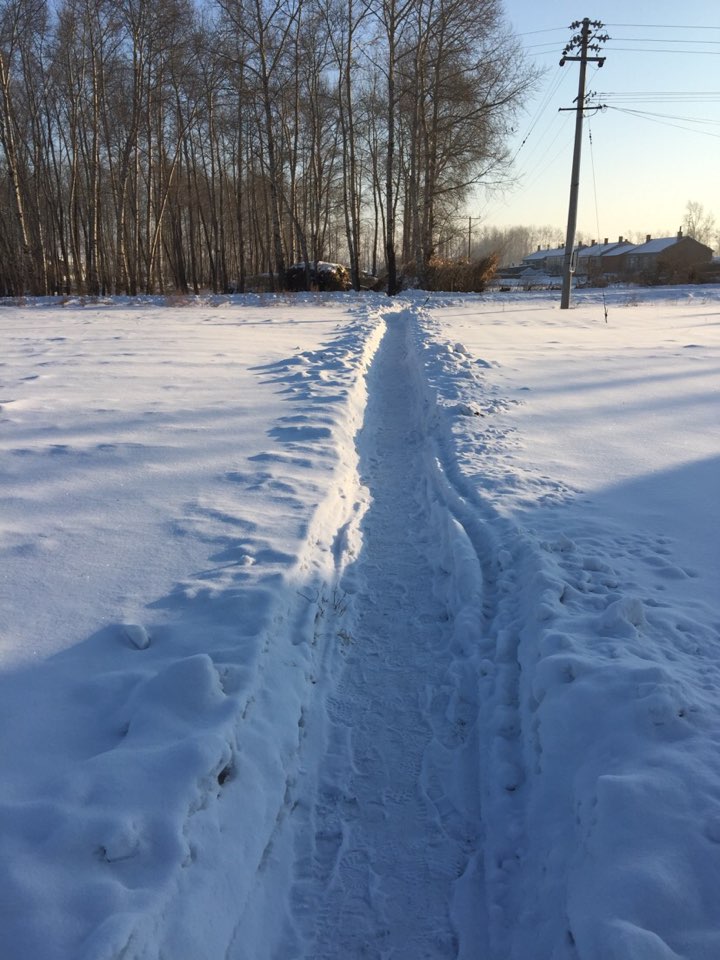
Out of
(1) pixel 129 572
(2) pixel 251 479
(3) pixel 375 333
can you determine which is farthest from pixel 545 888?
(3) pixel 375 333

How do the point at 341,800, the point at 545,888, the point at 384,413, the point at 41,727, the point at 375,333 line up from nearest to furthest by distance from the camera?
the point at 545,888, the point at 41,727, the point at 341,800, the point at 384,413, the point at 375,333

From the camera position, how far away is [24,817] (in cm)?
200

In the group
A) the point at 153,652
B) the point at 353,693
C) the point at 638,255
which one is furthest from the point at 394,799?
the point at 638,255

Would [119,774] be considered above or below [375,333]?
below

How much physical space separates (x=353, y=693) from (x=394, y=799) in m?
0.65

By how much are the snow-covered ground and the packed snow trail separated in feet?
0.04

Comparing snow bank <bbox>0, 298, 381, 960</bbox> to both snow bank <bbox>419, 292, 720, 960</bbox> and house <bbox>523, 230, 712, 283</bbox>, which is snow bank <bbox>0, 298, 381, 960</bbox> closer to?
snow bank <bbox>419, 292, 720, 960</bbox>

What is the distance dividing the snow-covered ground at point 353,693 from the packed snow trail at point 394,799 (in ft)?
0.04

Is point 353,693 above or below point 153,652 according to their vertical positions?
below

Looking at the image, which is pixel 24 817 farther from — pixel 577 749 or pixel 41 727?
pixel 577 749

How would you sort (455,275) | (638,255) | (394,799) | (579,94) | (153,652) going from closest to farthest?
(394,799), (153,652), (579,94), (455,275), (638,255)

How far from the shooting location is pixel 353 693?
3.22m

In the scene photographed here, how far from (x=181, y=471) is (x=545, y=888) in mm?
3939

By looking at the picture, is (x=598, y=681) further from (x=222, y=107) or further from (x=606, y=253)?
(x=606, y=253)
